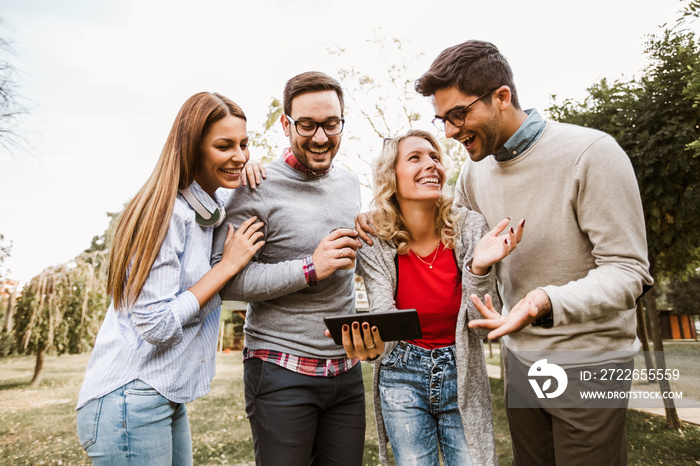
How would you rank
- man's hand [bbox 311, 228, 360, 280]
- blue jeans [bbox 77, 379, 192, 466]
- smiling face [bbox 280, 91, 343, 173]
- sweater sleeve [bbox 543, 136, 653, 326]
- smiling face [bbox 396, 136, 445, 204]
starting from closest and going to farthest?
blue jeans [bbox 77, 379, 192, 466], sweater sleeve [bbox 543, 136, 653, 326], man's hand [bbox 311, 228, 360, 280], smiling face [bbox 280, 91, 343, 173], smiling face [bbox 396, 136, 445, 204]

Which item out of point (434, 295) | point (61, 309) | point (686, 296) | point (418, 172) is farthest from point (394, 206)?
point (686, 296)

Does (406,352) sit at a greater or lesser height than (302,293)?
lesser

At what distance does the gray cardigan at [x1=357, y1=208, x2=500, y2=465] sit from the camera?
221 centimetres

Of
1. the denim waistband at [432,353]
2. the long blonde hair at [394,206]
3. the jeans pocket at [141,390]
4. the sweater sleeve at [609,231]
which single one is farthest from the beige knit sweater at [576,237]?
the jeans pocket at [141,390]

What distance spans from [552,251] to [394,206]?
0.87 meters

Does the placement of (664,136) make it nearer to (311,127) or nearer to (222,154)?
(311,127)

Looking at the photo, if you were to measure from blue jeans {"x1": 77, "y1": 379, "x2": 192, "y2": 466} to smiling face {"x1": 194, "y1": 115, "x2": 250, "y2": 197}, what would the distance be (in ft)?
3.11

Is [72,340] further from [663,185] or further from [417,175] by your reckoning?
[663,185]

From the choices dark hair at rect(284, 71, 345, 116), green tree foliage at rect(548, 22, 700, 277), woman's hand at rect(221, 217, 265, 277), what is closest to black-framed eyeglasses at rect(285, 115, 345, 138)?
dark hair at rect(284, 71, 345, 116)

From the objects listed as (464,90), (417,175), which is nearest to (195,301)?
(417,175)

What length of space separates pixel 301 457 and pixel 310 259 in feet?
3.00

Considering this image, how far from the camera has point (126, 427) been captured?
1729 mm

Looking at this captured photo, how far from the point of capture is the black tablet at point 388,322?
189 centimetres

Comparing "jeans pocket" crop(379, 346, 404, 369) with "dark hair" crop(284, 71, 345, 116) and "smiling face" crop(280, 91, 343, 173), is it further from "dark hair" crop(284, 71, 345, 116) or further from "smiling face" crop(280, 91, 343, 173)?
"dark hair" crop(284, 71, 345, 116)
